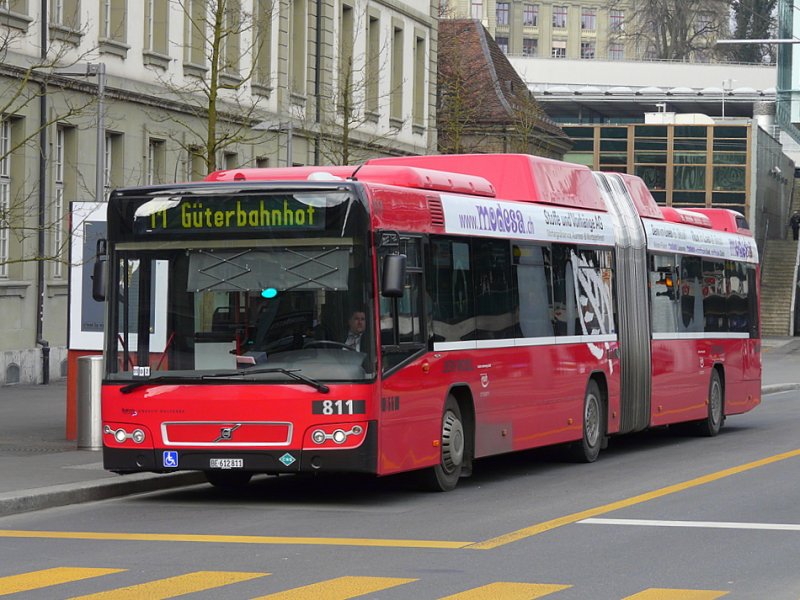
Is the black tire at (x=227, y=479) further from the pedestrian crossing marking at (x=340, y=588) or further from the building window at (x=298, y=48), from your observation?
the building window at (x=298, y=48)

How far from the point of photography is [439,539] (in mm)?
12094

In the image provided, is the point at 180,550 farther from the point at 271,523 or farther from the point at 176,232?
the point at 176,232

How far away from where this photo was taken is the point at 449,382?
606 inches

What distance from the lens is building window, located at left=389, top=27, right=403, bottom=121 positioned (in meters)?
48.5

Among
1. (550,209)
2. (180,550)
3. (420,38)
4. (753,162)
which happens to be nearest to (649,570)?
(180,550)

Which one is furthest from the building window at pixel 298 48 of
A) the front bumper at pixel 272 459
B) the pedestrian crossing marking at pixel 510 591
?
the pedestrian crossing marking at pixel 510 591

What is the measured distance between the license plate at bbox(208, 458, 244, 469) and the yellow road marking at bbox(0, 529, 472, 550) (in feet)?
5.52

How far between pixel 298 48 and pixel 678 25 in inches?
2398

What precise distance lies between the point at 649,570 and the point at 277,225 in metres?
4.90

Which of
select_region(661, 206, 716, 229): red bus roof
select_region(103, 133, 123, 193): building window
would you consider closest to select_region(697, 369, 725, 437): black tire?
select_region(661, 206, 716, 229): red bus roof

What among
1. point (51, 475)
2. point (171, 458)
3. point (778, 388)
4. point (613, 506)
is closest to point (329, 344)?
point (171, 458)

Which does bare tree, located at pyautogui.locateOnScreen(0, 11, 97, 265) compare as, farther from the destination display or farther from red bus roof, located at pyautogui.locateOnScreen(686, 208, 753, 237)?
the destination display

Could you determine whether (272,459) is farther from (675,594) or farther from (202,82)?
(202,82)

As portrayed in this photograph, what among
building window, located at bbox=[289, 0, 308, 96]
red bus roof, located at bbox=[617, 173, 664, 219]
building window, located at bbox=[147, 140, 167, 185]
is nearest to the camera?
red bus roof, located at bbox=[617, 173, 664, 219]
